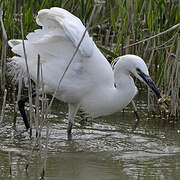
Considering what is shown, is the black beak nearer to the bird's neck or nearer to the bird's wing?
the bird's neck

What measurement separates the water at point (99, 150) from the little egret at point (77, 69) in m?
0.37

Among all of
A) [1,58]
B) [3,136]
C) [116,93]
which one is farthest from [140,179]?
[1,58]

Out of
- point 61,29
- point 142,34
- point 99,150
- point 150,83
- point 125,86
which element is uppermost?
point 61,29

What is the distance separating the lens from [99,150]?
16.1 ft

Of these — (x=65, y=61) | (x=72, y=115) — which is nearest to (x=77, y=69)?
(x=65, y=61)

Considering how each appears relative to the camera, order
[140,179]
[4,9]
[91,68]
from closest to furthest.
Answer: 1. [140,179]
2. [91,68]
3. [4,9]

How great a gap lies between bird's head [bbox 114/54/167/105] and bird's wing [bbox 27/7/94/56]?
323 millimetres

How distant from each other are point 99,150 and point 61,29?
3.89ft

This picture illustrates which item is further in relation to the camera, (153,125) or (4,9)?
(4,9)

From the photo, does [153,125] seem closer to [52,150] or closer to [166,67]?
[166,67]

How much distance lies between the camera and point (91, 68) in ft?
16.9

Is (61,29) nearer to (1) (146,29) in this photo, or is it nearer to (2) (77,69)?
(2) (77,69)

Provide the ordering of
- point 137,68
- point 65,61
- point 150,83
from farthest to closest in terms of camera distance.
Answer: point 65,61 < point 137,68 < point 150,83

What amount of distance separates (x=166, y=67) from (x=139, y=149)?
120 centimetres
